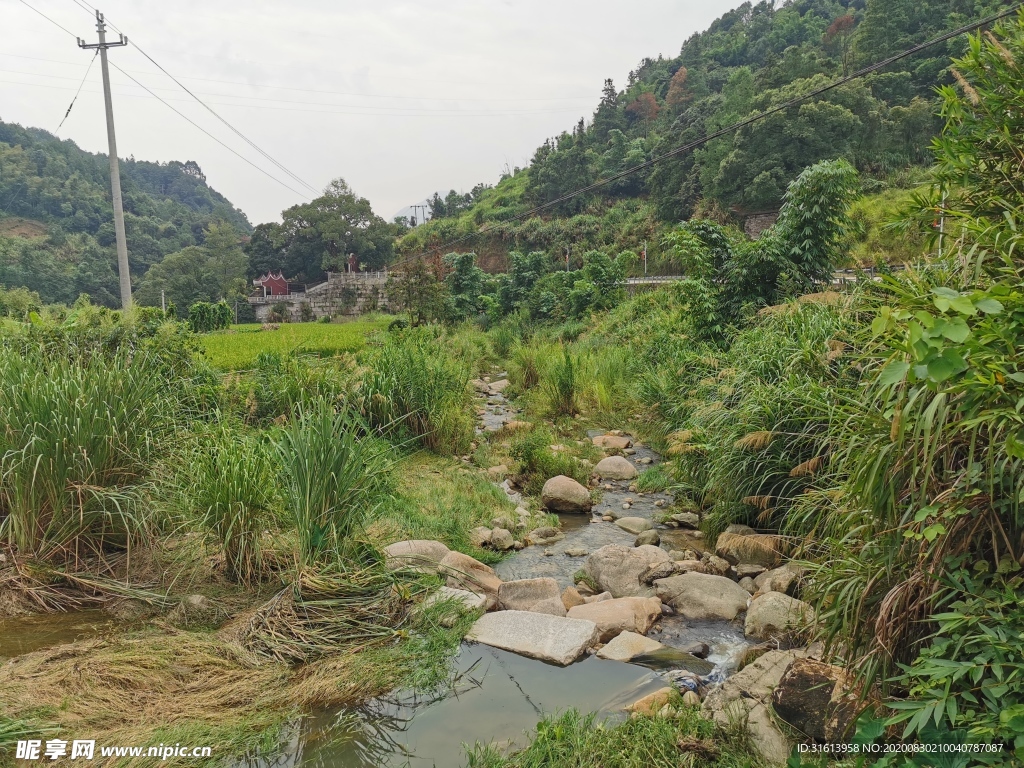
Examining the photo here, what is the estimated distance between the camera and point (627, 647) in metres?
3.84

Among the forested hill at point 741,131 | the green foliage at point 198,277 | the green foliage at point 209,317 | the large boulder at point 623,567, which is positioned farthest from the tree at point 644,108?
the large boulder at point 623,567

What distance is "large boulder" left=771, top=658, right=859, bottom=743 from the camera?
238 centimetres

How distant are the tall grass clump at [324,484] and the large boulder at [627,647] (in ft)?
5.90

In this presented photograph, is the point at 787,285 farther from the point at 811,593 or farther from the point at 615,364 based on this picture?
the point at 811,593

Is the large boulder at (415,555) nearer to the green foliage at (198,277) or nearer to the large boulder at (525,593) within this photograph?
the large boulder at (525,593)

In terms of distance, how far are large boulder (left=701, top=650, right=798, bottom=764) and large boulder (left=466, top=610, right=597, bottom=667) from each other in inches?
36.8

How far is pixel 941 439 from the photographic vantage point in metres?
2.13

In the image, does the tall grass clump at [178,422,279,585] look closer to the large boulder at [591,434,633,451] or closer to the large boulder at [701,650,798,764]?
the large boulder at [701,650,798,764]

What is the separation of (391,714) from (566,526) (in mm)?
3480

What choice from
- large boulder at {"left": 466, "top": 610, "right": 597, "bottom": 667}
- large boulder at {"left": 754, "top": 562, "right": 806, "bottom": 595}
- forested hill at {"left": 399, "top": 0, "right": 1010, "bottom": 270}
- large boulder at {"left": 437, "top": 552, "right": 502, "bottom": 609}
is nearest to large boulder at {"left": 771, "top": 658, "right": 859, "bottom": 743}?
large boulder at {"left": 466, "top": 610, "right": 597, "bottom": 667}

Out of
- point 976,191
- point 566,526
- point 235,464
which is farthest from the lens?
point 566,526

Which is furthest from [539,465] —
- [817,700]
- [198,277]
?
[198,277]

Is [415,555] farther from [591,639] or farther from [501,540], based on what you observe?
[501,540]

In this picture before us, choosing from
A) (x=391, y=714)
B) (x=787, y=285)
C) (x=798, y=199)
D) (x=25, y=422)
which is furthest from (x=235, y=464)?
(x=798, y=199)
